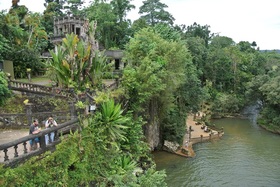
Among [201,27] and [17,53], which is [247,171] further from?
[201,27]

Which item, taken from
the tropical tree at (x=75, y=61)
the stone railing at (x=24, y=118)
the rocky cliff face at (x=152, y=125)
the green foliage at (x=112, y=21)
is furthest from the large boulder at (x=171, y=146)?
the green foliage at (x=112, y=21)

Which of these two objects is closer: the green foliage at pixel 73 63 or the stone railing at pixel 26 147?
the stone railing at pixel 26 147

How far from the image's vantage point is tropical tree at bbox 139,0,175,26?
141 feet

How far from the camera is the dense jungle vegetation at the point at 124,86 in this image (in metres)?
9.66

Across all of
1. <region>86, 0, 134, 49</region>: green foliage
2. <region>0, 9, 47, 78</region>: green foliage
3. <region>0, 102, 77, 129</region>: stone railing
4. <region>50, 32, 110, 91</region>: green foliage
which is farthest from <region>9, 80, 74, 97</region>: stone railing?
<region>86, 0, 134, 49</region>: green foliage

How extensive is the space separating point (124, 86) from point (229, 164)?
12.1 metres

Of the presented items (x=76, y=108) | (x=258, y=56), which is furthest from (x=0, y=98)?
(x=258, y=56)

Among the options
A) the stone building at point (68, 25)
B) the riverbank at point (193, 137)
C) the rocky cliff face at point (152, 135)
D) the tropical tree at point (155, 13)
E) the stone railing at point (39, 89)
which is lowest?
the riverbank at point (193, 137)

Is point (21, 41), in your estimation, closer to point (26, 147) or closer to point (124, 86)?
point (124, 86)

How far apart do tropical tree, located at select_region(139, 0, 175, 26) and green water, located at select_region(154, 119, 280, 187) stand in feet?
69.9

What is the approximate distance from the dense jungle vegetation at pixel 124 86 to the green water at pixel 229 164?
9.73ft

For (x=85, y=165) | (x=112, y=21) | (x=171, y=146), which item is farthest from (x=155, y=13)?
(x=85, y=165)

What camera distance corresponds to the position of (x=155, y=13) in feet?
141

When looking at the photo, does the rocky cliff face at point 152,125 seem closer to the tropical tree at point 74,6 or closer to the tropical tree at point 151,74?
the tropical tree at point 151,74
